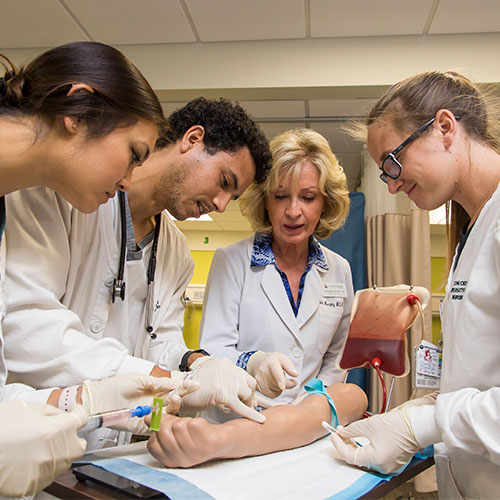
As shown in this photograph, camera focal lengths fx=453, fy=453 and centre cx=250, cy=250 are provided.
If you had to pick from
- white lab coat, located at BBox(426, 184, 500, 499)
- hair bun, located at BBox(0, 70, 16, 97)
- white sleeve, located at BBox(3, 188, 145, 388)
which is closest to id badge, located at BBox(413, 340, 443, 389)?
white lab coat, located at BBox(426, 184, 500, 499)

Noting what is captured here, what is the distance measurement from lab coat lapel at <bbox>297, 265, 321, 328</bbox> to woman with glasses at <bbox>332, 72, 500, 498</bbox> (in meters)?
0.65

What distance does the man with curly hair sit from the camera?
116 centimetres

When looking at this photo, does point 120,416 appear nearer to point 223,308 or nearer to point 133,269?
point 133,269

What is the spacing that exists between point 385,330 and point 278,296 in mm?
501

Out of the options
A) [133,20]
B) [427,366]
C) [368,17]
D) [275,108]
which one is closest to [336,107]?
[275,108]

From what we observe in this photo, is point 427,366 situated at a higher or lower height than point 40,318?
lower

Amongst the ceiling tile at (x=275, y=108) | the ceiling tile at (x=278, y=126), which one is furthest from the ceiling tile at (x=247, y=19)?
the ceiling tile at (x=278, y=126)

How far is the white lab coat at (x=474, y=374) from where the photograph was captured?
93 centimetres

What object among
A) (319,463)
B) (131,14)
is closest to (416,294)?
(319,463)

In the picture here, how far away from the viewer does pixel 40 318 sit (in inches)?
45.8

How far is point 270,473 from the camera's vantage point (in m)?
0.97

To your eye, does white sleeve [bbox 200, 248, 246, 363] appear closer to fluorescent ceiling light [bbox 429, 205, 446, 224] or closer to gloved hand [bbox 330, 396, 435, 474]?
gloved hand [bbox 330, 396, 435, 474]

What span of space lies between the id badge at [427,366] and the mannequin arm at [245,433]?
0.24 meters

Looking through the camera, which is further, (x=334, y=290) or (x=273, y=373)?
(x=334, y=290)
